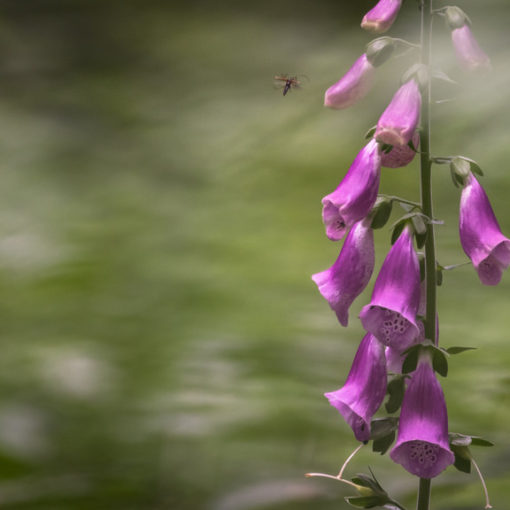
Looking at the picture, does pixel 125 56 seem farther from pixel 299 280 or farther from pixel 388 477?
pixel 388 477

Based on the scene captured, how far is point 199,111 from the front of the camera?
94.1 inches

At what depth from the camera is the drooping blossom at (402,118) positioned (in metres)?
0.46

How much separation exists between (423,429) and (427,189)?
0.15m

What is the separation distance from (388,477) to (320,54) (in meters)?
1.88

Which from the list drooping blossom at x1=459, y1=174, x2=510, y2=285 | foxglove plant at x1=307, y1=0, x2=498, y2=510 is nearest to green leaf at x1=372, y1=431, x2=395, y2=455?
foxglove plant at x1=307, y1=0, x2=498, y2=510

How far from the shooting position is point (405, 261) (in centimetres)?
51

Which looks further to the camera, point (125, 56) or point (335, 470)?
point (125, 56)

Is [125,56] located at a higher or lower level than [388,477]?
higher

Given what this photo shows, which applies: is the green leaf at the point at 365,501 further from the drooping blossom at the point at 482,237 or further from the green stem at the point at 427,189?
the drooping blossom at the point at 482,237

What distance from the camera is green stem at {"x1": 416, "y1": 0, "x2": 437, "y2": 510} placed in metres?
0.47

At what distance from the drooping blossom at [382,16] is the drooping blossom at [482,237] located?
0.11 m

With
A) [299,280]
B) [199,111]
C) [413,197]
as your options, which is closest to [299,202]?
[413,197]

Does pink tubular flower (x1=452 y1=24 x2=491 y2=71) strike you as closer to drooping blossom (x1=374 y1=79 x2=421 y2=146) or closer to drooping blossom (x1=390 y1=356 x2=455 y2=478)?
drooping blossom (x1=374 y1=79 x2=421 y2=146)

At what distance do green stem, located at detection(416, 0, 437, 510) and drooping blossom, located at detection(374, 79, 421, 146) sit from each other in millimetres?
13
